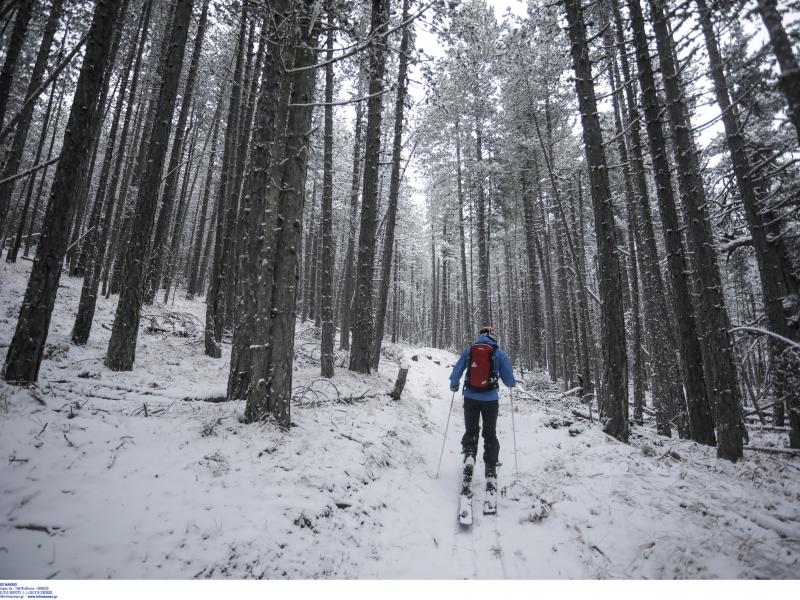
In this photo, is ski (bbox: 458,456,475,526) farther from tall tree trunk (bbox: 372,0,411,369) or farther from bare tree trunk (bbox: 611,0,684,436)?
bare tree trunk (bbox: 611,0,684,436)

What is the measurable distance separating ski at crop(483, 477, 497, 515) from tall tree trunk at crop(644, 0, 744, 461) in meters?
4.66

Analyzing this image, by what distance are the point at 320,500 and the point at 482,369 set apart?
3.31 metres

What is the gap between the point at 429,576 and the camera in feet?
12.4

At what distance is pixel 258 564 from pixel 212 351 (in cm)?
825

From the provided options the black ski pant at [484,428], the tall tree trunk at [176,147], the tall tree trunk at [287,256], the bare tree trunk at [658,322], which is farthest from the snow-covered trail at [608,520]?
the tall tree trunk at [176,147]

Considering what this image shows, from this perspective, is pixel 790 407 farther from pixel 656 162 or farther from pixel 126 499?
pixel 126 499

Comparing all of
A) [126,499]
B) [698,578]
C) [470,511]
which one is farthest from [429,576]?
[126,499]

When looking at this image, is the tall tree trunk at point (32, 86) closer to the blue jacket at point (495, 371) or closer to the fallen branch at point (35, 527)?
the fallen branch at point (35, 527)

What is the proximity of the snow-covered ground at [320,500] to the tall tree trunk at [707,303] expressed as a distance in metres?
0.72

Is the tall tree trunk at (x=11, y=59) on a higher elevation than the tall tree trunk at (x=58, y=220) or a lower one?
higher

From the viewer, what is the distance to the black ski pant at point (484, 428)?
19.1 feet

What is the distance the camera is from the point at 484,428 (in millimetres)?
6051

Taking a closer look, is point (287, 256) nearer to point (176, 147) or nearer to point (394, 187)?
point (394, 187)

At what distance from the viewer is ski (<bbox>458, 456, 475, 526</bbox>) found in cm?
462
